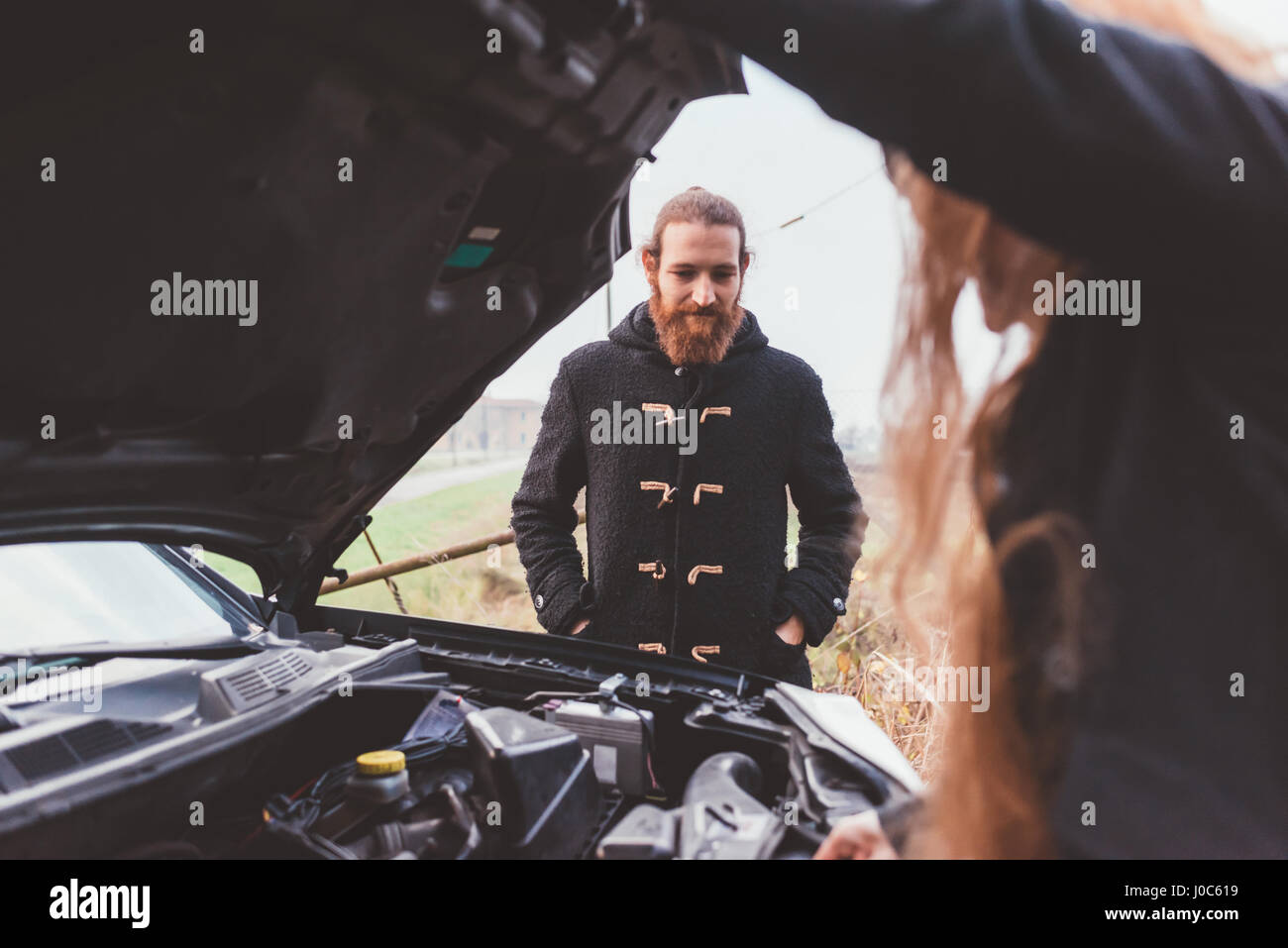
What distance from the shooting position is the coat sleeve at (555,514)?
2803 mm

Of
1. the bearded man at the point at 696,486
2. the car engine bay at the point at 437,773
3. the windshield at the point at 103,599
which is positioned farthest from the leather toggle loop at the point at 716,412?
the windshield at the point at 103,599

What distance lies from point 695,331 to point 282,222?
5.24 feet

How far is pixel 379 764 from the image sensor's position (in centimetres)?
167

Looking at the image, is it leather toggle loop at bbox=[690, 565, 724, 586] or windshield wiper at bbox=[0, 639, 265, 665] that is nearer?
windshield wiper at bbox=[0, 639, 265, 665]

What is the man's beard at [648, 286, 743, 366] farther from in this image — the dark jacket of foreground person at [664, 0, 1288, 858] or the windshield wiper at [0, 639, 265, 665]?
the dark jacket of foreground person at [664, 0, 1288, 858]

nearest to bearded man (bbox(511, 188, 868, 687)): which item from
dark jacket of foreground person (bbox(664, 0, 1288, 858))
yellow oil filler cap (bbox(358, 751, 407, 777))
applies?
yellow oil filler cap (bbox(358, 751, 407, 777))

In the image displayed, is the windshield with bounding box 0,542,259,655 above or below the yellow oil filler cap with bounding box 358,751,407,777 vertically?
above

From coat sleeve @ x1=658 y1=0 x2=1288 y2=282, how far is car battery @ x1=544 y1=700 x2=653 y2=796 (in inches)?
53.5

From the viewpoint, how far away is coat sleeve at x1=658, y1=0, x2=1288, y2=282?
690 millimetres

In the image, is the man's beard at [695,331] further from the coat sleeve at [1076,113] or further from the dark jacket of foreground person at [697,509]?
the coat sleeve at [1076,113]

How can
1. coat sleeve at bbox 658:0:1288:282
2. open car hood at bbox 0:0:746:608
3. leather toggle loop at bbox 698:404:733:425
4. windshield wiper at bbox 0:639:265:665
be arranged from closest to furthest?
1. coat sleeve at bbox 658:0:1288:282
2. open car hood at bbox 0:0:746:608
3. windshield wiper at bbox 0:639:265:665
4. leather toggle loop at bbox 698:404:733:425

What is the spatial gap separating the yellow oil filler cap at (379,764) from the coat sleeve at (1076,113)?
138 centimetres

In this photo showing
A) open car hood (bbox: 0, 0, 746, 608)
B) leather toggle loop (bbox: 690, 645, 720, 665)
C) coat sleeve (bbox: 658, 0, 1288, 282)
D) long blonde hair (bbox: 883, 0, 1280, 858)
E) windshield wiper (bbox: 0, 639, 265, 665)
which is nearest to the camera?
coat sleeve (bbox: 658, 0, 1288, 282)

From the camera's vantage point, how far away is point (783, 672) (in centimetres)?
276
